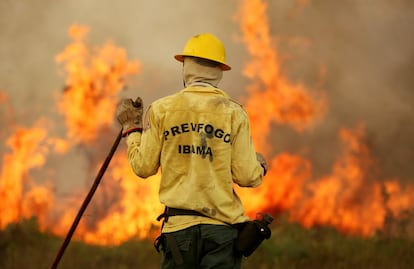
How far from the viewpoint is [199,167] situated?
400 cm

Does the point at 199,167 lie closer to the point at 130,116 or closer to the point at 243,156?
the point at 243,156

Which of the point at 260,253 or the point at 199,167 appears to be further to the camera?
the point at 260,253

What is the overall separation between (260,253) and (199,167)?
659 cm

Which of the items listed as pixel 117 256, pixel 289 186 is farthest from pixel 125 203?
pixel 289 186

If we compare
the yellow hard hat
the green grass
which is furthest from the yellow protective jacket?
the green grass

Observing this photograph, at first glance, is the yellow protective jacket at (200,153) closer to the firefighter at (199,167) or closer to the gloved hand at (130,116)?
the firefighter at (199,167)

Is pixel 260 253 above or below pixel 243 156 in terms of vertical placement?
above

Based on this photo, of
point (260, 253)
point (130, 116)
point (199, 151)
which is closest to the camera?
point (199, 151)

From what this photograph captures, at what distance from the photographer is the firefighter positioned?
Answer: 13.1 ft

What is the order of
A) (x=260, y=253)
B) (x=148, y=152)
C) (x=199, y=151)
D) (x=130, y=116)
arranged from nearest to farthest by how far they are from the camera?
(x=199, y=151), (x=148, y=152), (x=130, y=116), (x=260, y=253)

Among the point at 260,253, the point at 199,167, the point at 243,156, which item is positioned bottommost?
the point at 199,167

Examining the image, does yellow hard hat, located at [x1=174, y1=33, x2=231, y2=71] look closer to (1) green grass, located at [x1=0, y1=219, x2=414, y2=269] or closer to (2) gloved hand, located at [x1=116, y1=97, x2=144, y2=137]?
(2) gloved hand, located at [x1=116, y1=97, x2=144, y2=137]

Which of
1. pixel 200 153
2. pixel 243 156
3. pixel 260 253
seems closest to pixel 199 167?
pixel 200 153

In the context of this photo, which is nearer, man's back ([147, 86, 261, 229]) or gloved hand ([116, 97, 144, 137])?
man's back ([147, 86, 261, 229])
